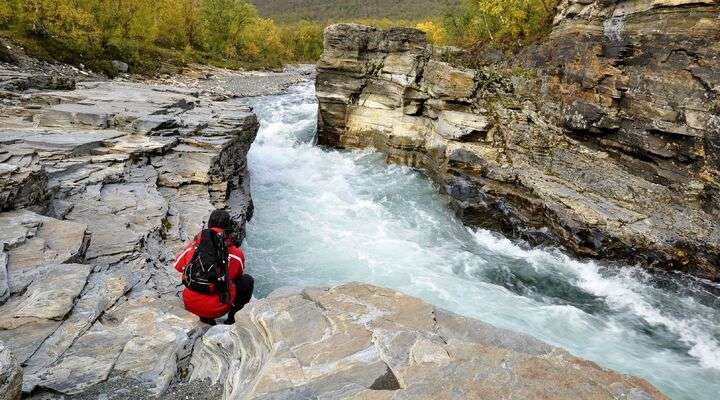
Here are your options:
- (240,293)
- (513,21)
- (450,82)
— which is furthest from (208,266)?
(513,21)

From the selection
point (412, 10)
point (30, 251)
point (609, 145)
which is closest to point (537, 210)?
point (609, 145)

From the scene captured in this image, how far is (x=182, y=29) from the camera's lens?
193ft

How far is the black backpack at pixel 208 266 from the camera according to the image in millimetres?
6004

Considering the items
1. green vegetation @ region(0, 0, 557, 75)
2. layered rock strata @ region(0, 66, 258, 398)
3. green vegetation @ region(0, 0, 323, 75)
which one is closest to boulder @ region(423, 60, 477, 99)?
green vegetation @ region(0, 0, 557, 75)

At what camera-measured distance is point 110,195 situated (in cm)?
1025

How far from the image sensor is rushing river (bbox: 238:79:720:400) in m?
9.69

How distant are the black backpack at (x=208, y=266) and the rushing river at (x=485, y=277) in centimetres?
432

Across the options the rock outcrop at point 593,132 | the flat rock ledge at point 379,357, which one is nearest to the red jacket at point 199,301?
the flat rock ledge at point 379,357

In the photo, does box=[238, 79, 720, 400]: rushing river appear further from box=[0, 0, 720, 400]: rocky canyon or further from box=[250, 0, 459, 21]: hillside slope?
box=[250, 0, 459, 21]: hillside slope

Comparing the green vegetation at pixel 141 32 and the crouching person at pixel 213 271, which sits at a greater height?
the green vegetation at pixel 141 32

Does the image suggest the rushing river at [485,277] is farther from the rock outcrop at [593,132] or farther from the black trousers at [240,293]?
the black trousers at [240,293]

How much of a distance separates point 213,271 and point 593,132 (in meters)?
12.7

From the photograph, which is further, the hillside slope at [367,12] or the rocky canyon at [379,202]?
the hillside slope at [367,12]

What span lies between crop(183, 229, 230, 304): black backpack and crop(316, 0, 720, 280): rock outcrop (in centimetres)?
1077
